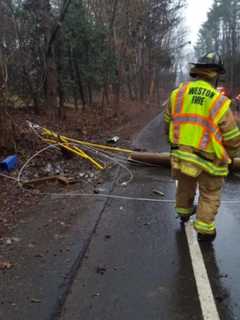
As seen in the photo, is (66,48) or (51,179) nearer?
(51,179)

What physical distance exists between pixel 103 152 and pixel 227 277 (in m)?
6.05

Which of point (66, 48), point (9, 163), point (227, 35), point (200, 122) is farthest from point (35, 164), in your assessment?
point (227, 35)

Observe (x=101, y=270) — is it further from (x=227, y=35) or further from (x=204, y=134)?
(x=227, y=35)

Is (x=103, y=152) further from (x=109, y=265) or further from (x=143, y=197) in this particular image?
(x=109, y=265)

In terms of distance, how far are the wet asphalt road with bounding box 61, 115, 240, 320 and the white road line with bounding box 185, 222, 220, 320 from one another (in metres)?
0.05

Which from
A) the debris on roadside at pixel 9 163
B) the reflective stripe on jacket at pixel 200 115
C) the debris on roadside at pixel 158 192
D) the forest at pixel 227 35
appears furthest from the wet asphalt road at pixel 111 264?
the forest at pixel 227 35

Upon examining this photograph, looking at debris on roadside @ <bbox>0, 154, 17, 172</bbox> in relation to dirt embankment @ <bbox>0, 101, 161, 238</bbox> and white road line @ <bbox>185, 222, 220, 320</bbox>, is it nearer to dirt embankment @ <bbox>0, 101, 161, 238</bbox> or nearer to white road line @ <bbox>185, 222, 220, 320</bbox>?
dirt embankment @ <bbox>0, 101, 161, 238</bbox>

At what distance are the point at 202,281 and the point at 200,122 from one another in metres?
1.70

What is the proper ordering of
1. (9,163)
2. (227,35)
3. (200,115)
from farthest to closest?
(227,35) → (9,163) → (200,115)

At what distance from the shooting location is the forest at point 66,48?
43.9 ft

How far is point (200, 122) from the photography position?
4.29 metres

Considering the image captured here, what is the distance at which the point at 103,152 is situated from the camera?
31.1ft

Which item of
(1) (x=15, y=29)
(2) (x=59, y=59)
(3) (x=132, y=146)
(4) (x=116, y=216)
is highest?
(1) (x=15, y=29)

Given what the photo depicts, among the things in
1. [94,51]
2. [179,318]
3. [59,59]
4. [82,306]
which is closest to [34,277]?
[82,306]
